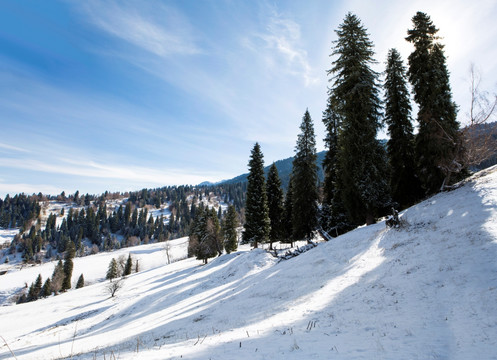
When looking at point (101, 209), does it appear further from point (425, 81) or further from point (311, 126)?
point (425, 81)

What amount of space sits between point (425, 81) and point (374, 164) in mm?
8963

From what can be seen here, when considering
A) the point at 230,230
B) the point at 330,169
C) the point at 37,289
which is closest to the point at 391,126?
the point at 330,169

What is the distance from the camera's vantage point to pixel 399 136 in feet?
81.8

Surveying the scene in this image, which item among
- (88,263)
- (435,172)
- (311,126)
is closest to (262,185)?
(311,126)

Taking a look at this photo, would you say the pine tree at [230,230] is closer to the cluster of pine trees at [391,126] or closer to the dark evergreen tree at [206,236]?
the dark evergreen tree at [206,236]

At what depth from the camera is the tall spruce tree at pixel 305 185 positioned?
29.7 m

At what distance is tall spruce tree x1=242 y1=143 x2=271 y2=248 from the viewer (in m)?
35.7

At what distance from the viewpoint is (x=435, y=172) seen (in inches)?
776

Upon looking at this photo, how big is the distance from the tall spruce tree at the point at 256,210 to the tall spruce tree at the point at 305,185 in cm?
643

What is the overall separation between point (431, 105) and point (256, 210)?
24.5 m

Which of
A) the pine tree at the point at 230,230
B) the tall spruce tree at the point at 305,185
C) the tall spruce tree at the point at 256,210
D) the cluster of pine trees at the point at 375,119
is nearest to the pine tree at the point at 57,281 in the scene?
the pine tree at the point at 230,230

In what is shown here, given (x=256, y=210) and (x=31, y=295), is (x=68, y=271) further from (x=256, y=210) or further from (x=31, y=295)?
(x=256, y=210)

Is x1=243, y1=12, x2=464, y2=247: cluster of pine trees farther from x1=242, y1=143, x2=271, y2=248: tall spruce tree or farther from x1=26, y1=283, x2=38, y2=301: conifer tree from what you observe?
x1=26, y1=283, x2=38, y2=301: conifer tree

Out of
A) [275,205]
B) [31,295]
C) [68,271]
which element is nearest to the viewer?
[275,205]
